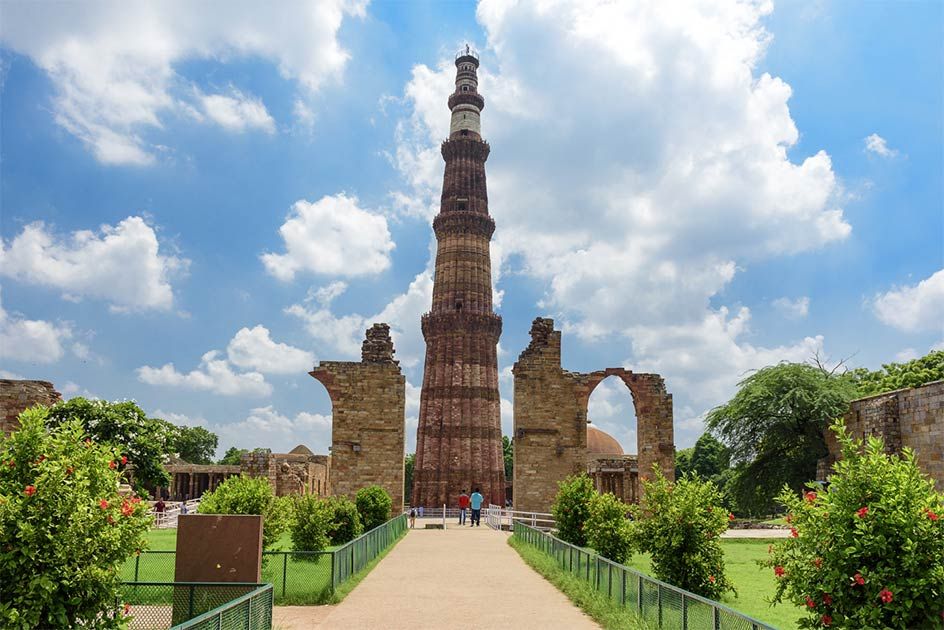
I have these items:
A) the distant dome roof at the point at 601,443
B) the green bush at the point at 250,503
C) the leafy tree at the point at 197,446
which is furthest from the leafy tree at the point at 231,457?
the green bush at the point at 250,503

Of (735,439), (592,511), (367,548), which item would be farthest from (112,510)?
(735,439)

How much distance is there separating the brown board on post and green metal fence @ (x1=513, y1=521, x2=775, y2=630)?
4128 mm

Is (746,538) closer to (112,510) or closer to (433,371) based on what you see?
(112,510)

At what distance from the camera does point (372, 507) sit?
818 inches

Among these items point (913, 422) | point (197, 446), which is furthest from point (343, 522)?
point (197, 446)

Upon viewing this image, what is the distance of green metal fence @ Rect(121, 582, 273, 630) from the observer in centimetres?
706

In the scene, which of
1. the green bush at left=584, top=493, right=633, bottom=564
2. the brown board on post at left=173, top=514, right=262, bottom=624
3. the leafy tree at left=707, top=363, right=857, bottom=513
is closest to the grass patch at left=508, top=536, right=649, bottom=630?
the green bush at left=584, top=493, right=633, bottom=564

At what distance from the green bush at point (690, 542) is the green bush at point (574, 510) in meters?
6.13

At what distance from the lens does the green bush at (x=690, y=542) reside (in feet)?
31.9

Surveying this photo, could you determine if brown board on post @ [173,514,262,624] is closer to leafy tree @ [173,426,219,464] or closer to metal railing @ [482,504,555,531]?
metal railing @ [482,504,555,531]

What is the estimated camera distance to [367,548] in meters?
13.4

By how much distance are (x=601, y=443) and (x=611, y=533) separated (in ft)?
144

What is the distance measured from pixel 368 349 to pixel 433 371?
1645 cm

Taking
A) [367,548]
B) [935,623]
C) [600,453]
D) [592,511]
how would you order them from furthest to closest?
1. [600,453]
2. [592,511]
3. [367,548]
4. [935,623]
